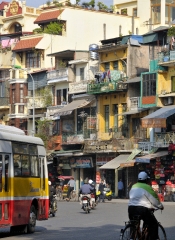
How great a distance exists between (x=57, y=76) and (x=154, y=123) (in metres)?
16.9

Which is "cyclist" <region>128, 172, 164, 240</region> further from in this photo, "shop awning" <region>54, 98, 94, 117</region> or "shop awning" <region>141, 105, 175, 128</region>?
"shop awning" <region>54, 98, 94, 117</region>

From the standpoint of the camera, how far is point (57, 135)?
2660 inches

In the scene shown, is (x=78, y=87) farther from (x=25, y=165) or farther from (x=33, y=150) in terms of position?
(x=25, y=165)

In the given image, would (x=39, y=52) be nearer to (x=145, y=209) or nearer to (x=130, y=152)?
(x=130, y=152)

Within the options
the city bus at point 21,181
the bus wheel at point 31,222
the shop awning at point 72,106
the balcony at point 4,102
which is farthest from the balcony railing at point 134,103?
the bus wheel at point 31,222

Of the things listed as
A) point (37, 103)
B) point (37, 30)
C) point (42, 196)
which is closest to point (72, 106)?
point (37, 103)

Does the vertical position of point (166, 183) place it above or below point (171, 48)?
below

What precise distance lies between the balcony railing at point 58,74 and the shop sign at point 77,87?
5.13ft

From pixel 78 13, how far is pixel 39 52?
16.4ft

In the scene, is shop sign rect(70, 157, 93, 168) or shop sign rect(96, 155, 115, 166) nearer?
shop sign rect(96, 155, 115, 166)

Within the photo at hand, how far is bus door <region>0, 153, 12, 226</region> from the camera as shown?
20.5 metres

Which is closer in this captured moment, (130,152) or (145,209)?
(145,209)

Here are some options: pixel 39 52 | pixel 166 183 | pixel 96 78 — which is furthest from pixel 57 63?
pixel 166 183

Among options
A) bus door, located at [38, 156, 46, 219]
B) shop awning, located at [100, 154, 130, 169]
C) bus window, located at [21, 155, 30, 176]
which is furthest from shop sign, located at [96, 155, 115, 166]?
bus window, located at [21, 155, 30, 176]
